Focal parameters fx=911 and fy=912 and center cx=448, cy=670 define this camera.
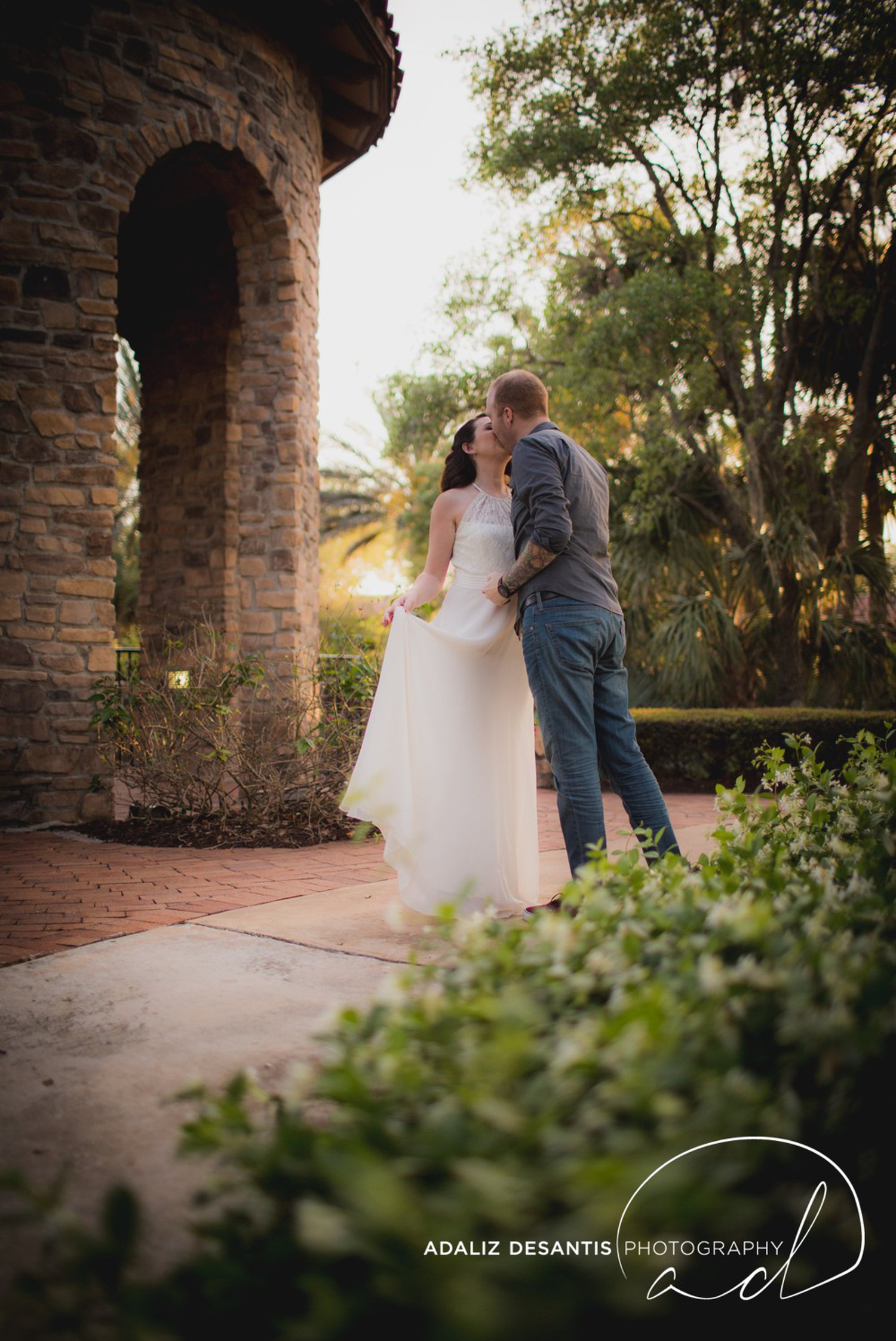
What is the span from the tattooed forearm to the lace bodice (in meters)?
0.29

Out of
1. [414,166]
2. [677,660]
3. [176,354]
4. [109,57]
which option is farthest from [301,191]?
[677,660]

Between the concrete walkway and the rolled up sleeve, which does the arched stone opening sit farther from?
the rolled up sleeve

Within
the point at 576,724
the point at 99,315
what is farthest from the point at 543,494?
the point at 99,315

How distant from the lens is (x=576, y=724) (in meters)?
3.13

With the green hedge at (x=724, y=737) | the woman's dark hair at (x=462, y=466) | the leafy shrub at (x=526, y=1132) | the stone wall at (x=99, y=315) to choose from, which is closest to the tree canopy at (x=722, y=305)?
the green hedge at (x=724, y=737)

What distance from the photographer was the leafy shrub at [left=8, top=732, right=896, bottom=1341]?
0.74 metres

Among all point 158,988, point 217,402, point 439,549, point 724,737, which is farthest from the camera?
point 217,402

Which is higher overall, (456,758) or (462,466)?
(462,466)

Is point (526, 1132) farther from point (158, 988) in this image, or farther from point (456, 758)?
point (456, 758)

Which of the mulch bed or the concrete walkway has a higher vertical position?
the concrete walkway

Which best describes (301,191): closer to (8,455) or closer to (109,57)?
(109,57)
